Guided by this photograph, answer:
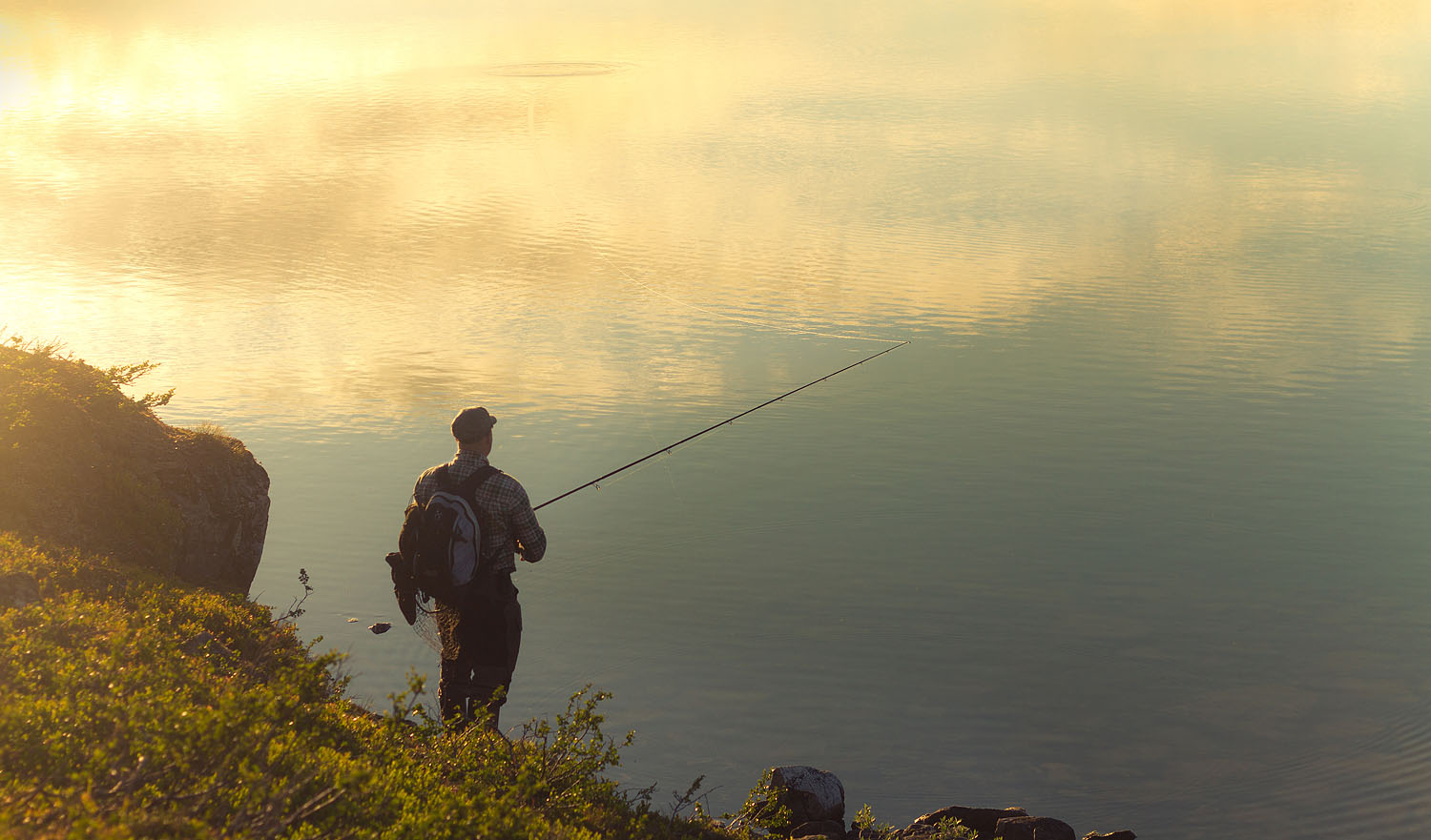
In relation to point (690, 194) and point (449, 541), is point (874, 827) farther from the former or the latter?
point (690, 194)

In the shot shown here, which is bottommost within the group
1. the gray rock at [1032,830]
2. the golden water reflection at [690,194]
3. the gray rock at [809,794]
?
the gray rock at [1032,830]

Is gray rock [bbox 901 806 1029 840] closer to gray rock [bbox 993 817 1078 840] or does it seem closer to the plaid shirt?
gray rock [bbox 993 817 1078 840]

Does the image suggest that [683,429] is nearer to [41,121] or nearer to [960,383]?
[960,383]

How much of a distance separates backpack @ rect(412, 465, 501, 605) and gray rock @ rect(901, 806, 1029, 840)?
4050 millimetres

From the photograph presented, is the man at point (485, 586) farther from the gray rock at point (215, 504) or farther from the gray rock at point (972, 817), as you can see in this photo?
the gray rock at point (972, 817)

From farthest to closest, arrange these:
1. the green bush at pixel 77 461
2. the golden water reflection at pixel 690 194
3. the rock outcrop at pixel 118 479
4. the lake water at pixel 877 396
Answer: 1. the golden water reflection at pixel 690 194
2. the lake water at pixel 877 396
3. the rock outcrop at pixel 118 479
4. the green bush at pixel 77 461

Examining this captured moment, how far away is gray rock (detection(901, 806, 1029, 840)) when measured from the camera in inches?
365

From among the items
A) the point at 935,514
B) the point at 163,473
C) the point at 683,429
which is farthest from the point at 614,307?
the point at 163,473

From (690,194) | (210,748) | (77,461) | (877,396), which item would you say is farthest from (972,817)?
(690,194)

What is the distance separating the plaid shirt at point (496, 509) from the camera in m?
7.81

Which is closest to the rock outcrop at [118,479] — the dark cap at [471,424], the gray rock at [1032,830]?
the dark cap at [471,424]

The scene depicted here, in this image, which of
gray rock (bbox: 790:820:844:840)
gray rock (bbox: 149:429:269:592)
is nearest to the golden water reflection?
gray rock (bbox: 149:429:269:592)

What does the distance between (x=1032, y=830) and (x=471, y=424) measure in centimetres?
524

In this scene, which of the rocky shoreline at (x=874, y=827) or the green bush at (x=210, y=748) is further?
the rocky shoreline at (x=874, y=827)
